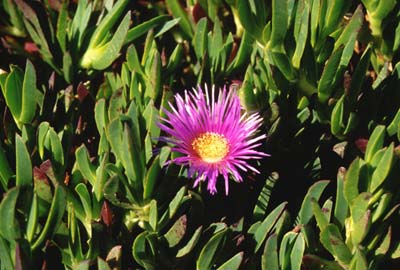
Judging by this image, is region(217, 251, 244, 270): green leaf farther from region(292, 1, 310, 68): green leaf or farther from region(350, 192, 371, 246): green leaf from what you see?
region(292, 1, 310, 68): green leaf

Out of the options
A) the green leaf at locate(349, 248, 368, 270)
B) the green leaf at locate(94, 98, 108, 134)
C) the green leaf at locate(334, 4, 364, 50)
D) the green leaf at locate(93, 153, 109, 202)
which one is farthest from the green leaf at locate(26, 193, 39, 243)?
the green leaf at locate(334, 4, 364, 50)

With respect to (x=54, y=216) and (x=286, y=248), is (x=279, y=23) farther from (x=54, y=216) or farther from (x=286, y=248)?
(x=54, y=216)

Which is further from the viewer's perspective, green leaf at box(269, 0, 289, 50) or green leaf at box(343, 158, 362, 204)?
green leaf at box(269, 0, 289, 50)

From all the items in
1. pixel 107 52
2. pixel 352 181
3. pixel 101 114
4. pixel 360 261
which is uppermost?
pixel 107 52

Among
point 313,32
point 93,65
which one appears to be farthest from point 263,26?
point 93,65

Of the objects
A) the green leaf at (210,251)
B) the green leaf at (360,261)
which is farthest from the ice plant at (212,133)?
the green leaf at (360,261)

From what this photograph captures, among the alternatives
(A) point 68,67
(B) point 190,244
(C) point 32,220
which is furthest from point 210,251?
(A) point 68,67
